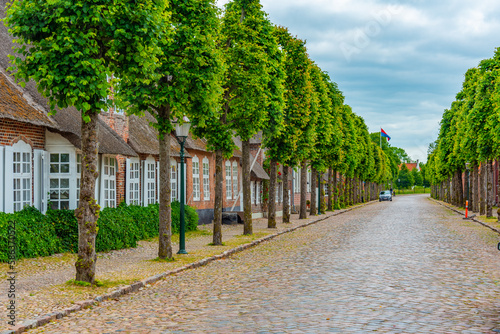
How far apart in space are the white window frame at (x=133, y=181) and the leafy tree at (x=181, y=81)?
320 inches

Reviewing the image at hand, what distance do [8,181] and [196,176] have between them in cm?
1820

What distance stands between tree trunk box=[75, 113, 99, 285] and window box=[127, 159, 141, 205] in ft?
43.0

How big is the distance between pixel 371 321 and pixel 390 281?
4.06m

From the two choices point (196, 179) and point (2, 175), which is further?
point (196, 179)

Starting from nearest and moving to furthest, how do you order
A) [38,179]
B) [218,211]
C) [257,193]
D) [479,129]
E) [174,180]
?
1. [38,179]
2. [218,211]
3. [174,180]
4. [479,129]
5. [257,193]

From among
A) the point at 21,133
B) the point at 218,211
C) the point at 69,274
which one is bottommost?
the point at 69,274

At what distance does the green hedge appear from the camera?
1607 centimetres

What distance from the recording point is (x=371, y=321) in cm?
834

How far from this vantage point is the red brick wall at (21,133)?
17.1 m

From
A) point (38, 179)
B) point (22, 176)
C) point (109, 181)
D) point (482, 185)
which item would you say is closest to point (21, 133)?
point (22, 176)

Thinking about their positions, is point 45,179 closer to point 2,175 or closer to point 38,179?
point 38,179

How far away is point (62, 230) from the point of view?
59.8 feet

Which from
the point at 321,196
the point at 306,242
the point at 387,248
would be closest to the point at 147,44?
the point at 387,248

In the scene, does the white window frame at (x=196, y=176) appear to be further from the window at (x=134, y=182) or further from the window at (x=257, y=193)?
the window at (x=257, y=193)
